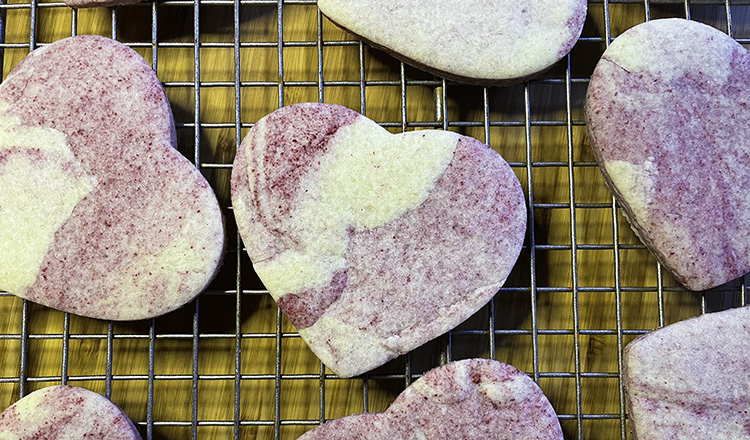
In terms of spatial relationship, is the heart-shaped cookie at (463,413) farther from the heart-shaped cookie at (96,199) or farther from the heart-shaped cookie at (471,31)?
the heart-shaped cookie at (471,31)

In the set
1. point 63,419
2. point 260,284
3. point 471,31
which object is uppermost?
point 471,31

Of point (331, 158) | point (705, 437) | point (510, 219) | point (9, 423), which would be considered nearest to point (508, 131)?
point (510, 219)

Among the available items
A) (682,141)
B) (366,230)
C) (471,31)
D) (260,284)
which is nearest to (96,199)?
(260,284)

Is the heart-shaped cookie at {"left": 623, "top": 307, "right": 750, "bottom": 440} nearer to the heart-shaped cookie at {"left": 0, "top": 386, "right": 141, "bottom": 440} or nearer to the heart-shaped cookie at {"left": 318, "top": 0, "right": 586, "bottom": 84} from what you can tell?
the heart-shaped cookie at {"left": 318, "top": 0, "right": 586, "bottom": 84}

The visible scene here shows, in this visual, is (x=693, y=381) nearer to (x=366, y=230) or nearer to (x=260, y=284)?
(x=366, y=230)

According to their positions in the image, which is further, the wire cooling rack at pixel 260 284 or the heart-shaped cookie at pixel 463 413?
the wire cooling rack at pixel 260 284

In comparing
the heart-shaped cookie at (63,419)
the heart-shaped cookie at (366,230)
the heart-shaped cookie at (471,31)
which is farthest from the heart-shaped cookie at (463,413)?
the heart-shaped cookie at (471,31)

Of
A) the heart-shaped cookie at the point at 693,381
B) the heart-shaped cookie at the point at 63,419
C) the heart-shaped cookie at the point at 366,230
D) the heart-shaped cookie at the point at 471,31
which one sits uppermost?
the heart-shaped cookie at the point at 471,31

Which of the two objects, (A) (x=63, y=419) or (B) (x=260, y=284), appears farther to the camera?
(B) (x=260, y=284)
